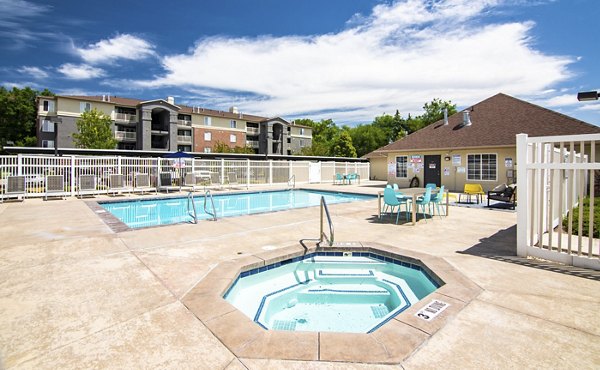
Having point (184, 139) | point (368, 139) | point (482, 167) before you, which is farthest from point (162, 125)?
point (482, 167)

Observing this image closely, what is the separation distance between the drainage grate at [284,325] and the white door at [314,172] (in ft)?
70.3

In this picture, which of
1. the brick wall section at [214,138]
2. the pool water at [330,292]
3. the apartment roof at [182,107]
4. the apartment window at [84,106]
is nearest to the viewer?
the pool water at [330,292]

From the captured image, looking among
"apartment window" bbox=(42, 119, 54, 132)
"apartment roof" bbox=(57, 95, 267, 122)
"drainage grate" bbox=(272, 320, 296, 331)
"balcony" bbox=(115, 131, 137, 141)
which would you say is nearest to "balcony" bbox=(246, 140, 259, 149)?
"apartment roof" bbox=(57, 95, 267, 122)

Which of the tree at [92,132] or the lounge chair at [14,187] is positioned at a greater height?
the tree at [92,132]

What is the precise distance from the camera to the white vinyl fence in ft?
42.9

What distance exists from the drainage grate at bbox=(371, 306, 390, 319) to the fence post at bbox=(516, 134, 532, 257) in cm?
275

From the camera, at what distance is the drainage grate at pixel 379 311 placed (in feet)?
12.3

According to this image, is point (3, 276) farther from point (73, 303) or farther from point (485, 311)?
point (485, 311)

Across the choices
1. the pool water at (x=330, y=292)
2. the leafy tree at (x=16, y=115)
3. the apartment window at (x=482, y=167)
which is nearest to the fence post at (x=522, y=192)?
the pool water at (x=330, y=292)

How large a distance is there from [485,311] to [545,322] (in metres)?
0.48

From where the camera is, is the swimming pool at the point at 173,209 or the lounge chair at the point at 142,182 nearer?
the swimming pool at the point at 173,209

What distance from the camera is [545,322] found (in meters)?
2.75

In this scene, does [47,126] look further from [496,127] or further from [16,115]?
[496,127]

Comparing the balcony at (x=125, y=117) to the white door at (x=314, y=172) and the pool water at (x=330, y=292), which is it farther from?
the pool water at (x=330, y=292)
